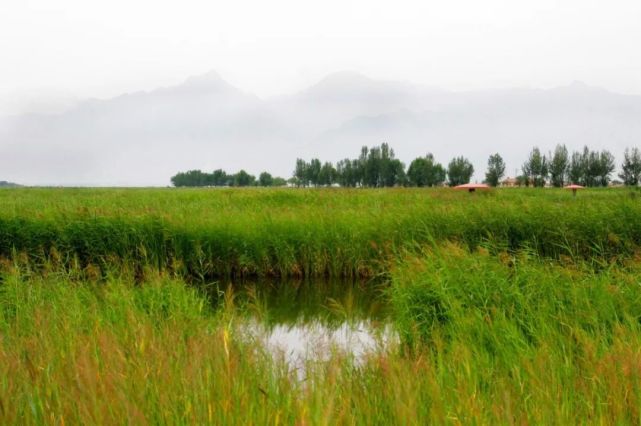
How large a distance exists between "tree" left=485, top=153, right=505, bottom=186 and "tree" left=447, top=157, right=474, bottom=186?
6645 mm

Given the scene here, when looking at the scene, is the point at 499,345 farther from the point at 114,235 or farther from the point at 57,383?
the point at 114,235

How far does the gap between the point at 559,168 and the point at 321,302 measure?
270ft

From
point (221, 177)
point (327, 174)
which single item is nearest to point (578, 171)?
point (327, 174)

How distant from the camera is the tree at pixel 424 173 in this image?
320 feet

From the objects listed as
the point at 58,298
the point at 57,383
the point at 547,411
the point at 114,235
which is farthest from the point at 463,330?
the point at 114,235

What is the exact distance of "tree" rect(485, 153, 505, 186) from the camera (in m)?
89.3

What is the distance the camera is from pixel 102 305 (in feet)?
22.4

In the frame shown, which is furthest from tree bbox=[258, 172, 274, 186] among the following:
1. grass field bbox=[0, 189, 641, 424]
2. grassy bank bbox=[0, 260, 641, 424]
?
grassy bank bbox=[0, 260, 641, 424]

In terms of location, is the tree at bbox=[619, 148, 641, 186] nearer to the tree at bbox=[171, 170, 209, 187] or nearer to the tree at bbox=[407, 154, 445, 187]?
the tree at bbox=[407, 154, 445, 187]

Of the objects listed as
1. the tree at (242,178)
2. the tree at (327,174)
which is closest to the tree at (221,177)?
the tree at (242,178)

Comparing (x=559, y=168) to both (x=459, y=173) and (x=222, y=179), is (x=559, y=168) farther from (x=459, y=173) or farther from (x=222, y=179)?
(x=222, y=179)

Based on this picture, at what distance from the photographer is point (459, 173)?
97.1 m

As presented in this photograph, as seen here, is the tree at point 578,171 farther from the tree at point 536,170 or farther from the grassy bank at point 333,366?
the grassy bank at point 333,366

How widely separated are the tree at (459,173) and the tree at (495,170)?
664cm
